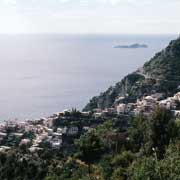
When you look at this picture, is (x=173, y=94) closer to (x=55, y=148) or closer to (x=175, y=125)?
(x=55, y=148)

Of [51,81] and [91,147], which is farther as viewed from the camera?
[51,81]

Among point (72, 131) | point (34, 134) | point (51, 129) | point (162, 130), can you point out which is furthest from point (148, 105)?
point (162, 130)

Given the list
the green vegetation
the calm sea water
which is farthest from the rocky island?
the calm sea water

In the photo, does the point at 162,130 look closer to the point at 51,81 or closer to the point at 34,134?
the point at 34,134

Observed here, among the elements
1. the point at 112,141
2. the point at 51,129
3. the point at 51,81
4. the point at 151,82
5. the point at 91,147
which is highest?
the point at 151,82

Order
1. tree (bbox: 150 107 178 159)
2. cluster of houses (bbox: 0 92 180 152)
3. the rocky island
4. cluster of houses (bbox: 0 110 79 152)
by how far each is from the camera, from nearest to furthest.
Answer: the rocky island < tree (bbox: 150 107 178 159) < cluster of houses (bbox: 0 110 79 152) < cluster of houses (bbox: 0 92 180 152)

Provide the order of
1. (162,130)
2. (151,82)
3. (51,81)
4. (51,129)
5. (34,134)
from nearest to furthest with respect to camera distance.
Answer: (162,130)
(34,134)
(51,129)
(151,82)
(51,81)

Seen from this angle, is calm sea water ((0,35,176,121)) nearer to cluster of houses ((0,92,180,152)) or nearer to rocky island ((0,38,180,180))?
rocky island ((0,38,180,180))

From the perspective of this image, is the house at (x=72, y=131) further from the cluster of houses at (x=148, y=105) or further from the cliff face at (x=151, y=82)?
the cliff face at (x=151, y=82)

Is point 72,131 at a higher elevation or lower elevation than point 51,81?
higher
